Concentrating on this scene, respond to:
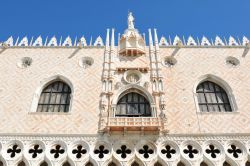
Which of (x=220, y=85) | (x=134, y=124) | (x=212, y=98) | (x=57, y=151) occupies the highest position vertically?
(x=220, y=85)

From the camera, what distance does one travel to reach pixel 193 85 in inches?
455

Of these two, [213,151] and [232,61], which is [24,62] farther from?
[232,61]

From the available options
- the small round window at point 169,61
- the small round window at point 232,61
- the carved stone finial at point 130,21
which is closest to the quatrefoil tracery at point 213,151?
the small round window at point 169,61

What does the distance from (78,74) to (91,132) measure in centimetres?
304

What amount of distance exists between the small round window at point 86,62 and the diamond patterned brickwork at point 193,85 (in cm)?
324

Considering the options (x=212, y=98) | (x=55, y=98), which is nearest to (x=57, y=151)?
(x=55, y=98)

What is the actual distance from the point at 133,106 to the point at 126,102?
35 centimetres

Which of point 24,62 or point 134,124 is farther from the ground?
point 24,62

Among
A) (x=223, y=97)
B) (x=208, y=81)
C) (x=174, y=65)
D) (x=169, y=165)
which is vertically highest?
(x=174, y=65)

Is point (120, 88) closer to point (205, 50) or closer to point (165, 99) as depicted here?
point (165, 99)

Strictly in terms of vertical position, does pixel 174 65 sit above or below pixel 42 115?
above

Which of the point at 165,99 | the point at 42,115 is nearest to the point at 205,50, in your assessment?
the point at 165,99

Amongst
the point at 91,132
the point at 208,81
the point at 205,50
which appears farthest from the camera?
the point at 205,50

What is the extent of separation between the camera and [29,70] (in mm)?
12281
